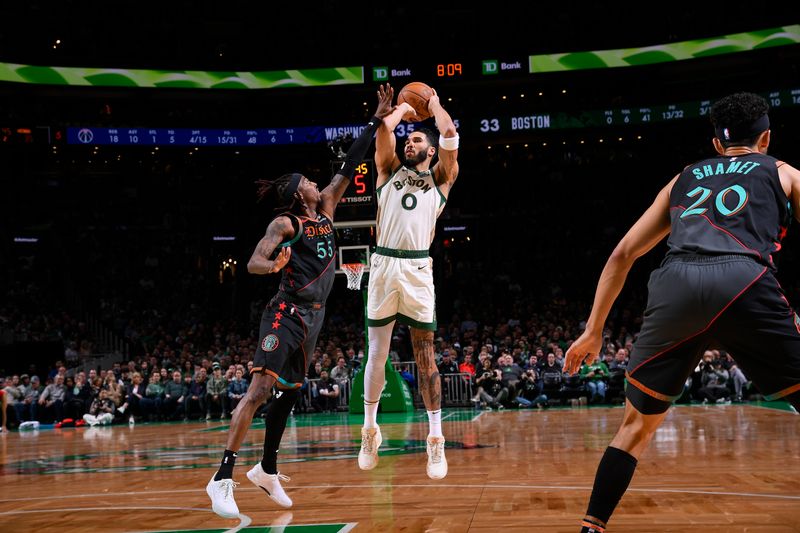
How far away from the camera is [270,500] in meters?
5.80

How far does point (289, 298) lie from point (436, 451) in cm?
155

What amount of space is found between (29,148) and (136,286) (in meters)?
5.86

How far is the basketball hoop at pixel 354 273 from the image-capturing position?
41.7 ft

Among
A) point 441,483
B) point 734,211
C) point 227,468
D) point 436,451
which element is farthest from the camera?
point 441,483

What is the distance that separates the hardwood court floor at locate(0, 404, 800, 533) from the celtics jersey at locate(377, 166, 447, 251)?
1825 mm

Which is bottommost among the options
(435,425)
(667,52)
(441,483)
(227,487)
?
(441,483)

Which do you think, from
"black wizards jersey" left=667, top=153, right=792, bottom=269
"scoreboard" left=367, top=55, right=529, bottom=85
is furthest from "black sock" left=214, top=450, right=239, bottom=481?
"scoreboard" left=367, top=55, right=529, bottom=85

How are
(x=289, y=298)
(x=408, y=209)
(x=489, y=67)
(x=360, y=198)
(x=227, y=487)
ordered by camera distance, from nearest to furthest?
(x=227, y=487) → (x=408, y=209) → (x=289, y=298) → (x=360, y=198) → (x=489, y=67)

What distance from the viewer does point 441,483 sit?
6.09 m

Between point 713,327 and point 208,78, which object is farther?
point 208,78

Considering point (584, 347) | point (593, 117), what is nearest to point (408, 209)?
point (584, 347)

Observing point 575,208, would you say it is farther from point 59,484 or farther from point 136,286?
point 59,484

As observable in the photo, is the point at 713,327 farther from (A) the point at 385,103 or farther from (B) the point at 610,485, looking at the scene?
(A) the point at 385,103

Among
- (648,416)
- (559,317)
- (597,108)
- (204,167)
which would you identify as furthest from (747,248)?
(204,167)
